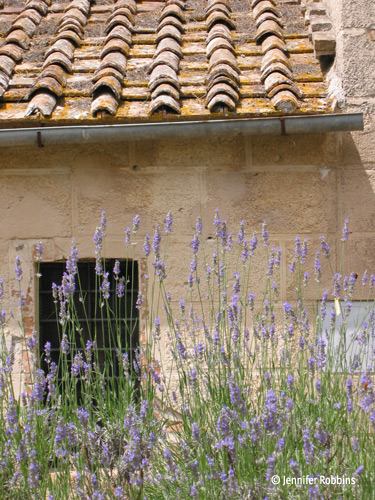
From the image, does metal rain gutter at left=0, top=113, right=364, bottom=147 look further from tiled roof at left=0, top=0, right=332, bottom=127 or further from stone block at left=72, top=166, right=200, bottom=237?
stone block at left=72, top=166, right=200, bottom=237

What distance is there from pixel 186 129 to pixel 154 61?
29.5 inches

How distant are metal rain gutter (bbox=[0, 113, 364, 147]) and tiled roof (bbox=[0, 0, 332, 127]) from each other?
2.5 inches

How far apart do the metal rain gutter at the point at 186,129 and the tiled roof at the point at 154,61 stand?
6 centimetres

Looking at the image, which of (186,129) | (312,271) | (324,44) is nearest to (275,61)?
(324,44)

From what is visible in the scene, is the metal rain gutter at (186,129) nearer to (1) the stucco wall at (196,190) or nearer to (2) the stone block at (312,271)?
(1) the stucco wall at (196,190)

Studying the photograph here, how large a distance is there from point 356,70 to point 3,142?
2.12 meters

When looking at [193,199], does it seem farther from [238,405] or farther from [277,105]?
[238,405]

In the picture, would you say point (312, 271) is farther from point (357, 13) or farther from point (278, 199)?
point (357, 13)

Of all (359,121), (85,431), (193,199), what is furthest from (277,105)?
(85,431)

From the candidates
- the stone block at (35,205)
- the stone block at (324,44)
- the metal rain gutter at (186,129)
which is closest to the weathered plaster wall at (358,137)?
the stone block at (324,44)

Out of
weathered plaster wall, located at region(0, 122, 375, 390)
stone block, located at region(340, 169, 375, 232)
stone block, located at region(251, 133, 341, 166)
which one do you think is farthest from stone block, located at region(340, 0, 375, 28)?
stone block, located at region(340, 169, 375, 232)

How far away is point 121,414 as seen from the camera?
11.8ft

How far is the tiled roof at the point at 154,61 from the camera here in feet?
14.9

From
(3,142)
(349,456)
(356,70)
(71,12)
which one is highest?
(71,12)
